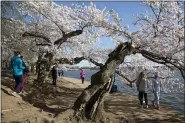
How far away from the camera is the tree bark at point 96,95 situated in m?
9.28

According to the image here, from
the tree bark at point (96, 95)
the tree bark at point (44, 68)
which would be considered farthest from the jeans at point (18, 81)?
the tree bark at point (44, 68)

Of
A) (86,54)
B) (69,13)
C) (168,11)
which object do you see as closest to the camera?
(168,11)

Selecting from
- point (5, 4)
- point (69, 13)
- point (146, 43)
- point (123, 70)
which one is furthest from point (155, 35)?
point (123, 70)

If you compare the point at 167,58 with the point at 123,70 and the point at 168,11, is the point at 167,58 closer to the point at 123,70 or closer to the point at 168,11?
the point at 168,11

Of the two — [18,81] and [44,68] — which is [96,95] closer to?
[18,81]

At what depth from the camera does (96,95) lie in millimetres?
9766

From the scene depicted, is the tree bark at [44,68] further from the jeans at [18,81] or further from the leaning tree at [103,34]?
the jeans at [18,81]

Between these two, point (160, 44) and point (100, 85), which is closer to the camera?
point (100, 85)

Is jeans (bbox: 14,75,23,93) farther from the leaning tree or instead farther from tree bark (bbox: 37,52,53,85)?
tree bark (bbox: 37,52,53,85)

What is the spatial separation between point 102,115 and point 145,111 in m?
4.10

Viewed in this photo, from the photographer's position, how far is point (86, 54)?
21.7m

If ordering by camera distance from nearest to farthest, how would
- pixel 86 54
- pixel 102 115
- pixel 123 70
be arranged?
1. pixel 102 115
2. pixel 86 54
3. pixel 123 70

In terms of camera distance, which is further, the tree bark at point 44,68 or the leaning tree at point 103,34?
the tree bark at point 44,68

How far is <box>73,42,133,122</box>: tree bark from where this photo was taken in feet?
30.5
